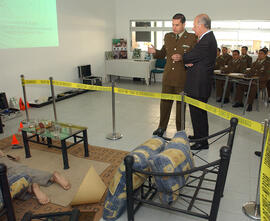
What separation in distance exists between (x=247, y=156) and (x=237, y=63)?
3.62 m

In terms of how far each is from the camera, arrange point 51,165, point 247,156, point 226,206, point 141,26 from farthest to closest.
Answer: point 141,26
point 247,156
point 51,165
point 226,206

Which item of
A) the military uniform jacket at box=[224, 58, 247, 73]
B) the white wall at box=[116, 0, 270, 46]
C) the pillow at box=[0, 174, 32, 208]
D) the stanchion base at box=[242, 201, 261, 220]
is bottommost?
the stanchion base at box=[242, 201, 261, 220]

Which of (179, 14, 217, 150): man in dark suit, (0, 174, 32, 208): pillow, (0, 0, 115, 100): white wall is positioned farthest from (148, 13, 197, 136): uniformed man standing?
(0, 0, 115, 100): white wall

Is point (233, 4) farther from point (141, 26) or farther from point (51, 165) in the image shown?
point (51, 165)

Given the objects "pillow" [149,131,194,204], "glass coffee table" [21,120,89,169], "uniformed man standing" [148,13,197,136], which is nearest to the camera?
"pillow" [149,131,194,204]

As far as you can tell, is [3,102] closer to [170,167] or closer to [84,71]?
[84,71]

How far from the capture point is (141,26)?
867cm

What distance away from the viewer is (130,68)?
8.15 metres

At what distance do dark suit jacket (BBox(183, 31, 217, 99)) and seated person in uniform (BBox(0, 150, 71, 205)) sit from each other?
1.87 m

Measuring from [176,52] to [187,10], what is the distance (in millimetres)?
4915

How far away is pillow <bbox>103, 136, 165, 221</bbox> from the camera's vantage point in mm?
1908

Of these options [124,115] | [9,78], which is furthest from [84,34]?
[124,115]

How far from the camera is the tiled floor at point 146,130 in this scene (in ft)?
7.38

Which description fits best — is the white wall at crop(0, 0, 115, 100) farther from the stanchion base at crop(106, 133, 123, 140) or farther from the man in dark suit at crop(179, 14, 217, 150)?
the man in dark suit at crop(179, 14, 217, 150)
